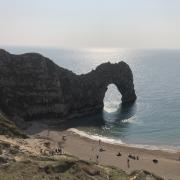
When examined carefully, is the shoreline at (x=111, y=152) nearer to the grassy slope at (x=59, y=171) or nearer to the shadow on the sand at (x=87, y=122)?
the shadow on the sand at (x=87, y=122)

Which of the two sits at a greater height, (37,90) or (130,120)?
(37,90)

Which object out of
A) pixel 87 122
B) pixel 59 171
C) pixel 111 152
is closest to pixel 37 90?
pixel 87 122

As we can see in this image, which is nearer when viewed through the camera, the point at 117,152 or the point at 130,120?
the point at 117,152

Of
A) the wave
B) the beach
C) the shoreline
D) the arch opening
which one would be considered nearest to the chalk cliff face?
the shoreline

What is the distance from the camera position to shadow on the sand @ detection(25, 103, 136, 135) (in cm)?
9376

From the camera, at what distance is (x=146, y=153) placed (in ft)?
252

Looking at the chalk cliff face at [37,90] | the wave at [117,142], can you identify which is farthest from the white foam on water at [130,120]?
the wave at [117,142]

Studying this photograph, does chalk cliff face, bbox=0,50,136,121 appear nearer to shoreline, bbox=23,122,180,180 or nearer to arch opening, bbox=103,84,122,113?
shoreline, bbox=23,122,180,180

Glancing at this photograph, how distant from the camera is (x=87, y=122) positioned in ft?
335

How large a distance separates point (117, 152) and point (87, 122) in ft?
88.1

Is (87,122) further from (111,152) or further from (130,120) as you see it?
(111,152)

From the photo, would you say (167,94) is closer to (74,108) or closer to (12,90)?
(74,108)

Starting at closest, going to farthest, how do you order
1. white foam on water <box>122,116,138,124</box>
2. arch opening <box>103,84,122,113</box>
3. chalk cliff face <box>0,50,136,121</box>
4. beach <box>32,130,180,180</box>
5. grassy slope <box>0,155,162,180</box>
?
1. grassy slope <box>0,155,162,180</box>
2. beach <box>32,130,180,180</box>
3. chalk cliff face <box>0,50,136,121</box>
4. white foam on water <box>122,116,138,124</box>
5. arch opening <box>103,84,122,113</box>

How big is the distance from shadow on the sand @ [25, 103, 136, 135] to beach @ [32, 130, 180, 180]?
13.3ft
